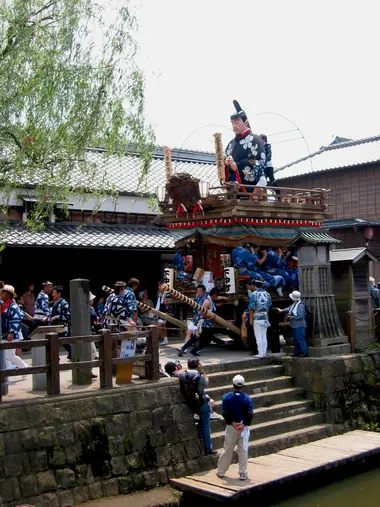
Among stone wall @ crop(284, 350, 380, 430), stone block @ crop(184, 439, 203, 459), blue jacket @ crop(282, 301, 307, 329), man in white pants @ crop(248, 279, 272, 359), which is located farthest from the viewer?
man in white pants @ crop(248, 279, 272, 359)

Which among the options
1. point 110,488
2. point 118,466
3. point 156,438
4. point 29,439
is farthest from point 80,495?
point 156,438

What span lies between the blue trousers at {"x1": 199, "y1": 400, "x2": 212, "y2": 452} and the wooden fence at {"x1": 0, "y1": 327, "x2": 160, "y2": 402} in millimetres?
970

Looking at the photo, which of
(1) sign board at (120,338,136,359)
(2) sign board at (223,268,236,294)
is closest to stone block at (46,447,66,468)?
(1) sign board at (120,338,136,359)

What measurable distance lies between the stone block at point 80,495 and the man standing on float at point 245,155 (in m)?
9.38

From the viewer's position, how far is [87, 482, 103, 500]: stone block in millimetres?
9078

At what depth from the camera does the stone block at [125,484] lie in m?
9.38

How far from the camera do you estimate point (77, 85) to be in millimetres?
12023

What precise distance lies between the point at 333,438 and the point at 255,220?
5.54m

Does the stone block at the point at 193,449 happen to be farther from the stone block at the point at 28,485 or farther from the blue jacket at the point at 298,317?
the blue jacket at the point at 298,317

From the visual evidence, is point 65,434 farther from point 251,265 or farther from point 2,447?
point 251,265

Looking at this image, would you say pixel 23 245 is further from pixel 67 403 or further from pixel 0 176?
pixel 67 403

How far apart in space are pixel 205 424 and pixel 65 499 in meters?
2.54

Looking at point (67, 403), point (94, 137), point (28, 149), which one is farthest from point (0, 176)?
point (67, 403)

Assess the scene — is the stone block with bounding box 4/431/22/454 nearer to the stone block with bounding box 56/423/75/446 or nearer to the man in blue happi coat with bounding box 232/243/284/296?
the stone block with bounding box 56/423/75/446
